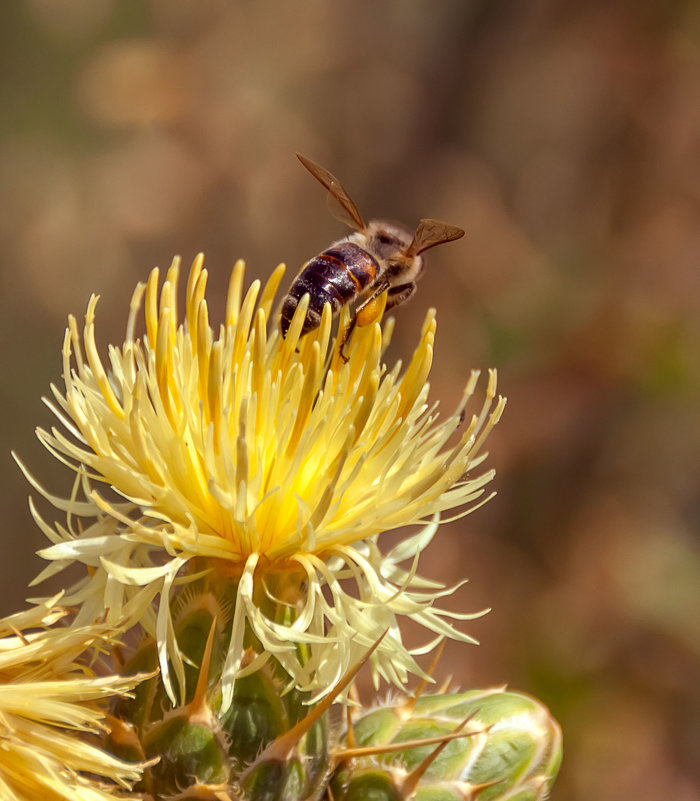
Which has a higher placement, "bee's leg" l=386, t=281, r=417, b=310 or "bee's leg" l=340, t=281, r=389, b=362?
"bee's leg" l=340, t=281, r=389, b=362

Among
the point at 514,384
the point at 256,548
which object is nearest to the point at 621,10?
the point at 514,384

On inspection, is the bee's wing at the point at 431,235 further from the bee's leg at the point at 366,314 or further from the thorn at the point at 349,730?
the thorn at the point at 349,730

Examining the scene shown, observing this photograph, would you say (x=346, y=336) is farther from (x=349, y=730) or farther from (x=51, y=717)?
(x=51, y=717)

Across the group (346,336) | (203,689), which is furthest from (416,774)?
(346,336)

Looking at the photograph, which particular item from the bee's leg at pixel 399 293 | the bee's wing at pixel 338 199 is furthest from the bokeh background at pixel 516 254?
the bee's wing at pixel 338 199

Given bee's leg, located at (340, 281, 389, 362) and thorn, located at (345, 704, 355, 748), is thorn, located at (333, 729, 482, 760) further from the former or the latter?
bee's leg, located at (340, 281, 389, 362)

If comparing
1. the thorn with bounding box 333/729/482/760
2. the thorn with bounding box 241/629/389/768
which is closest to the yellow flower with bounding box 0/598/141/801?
the thorn with bounding box 241/629/389/768

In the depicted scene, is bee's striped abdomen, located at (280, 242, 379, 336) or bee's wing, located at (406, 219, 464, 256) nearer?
bee's striped abdomen, located at (280, 242, 379, 336)
